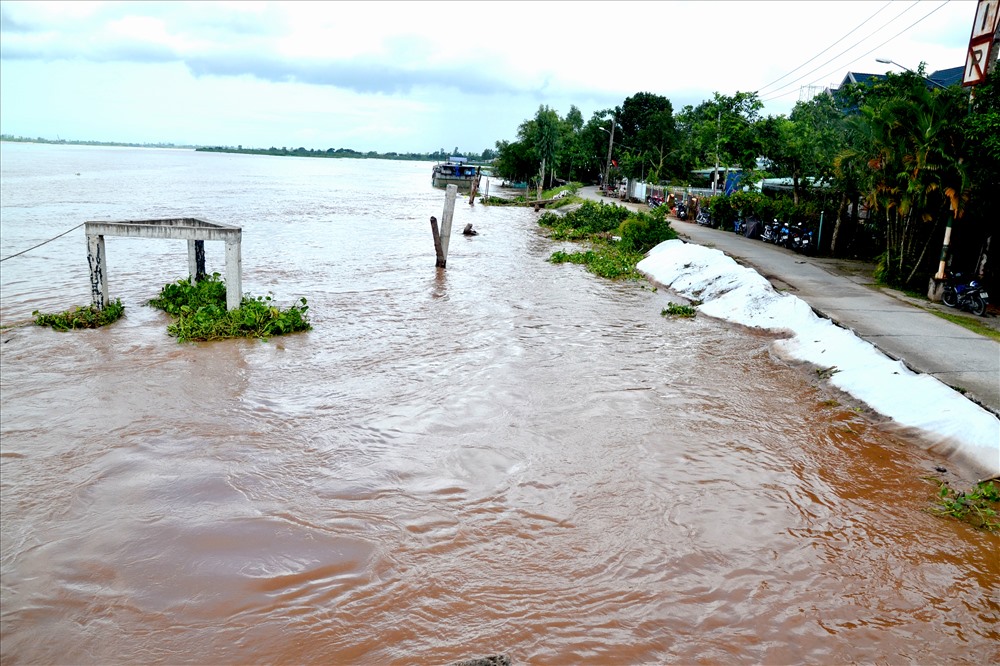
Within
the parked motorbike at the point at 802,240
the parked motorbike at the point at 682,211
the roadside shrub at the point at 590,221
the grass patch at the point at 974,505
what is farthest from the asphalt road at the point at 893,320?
the parked motorbike at the point at 682,211

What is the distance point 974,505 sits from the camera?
21.2ft

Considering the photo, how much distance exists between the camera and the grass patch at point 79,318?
1240 cm

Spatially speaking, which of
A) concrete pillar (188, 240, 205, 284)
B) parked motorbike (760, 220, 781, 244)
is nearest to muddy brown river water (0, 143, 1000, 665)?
concrete pillar (188, 240, 205, 284)

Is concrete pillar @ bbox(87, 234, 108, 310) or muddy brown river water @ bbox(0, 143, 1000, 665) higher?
concrete pillar @ bbox(87, 234, 108, 310)

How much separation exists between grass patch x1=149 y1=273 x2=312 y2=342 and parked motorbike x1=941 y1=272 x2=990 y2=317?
1270 centimetres

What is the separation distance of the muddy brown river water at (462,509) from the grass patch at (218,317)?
42 centimetres

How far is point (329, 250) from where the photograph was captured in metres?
25.4

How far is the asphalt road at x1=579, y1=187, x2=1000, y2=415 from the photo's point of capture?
30.2 feet

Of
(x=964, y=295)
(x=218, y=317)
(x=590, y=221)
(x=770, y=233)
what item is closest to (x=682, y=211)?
(x=590, y=221)

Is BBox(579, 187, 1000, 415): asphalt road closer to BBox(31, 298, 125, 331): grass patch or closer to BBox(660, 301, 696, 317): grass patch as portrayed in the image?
BBox(660, 301, 696, 317): grass patch

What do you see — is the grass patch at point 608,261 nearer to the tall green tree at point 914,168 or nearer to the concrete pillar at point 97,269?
the tall green tree at point 914,168

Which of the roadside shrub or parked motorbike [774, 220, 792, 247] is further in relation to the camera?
the roadside shrub

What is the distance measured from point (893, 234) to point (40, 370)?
17.6 metres

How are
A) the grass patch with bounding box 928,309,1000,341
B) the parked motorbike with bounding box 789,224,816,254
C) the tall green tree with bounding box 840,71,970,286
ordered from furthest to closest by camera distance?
the parked motorbike with bounding box 789,224,816,254 < the tall green tree with bounding box 840,71,970,286 < the grass patch with bounding box 928,309,1000,341
